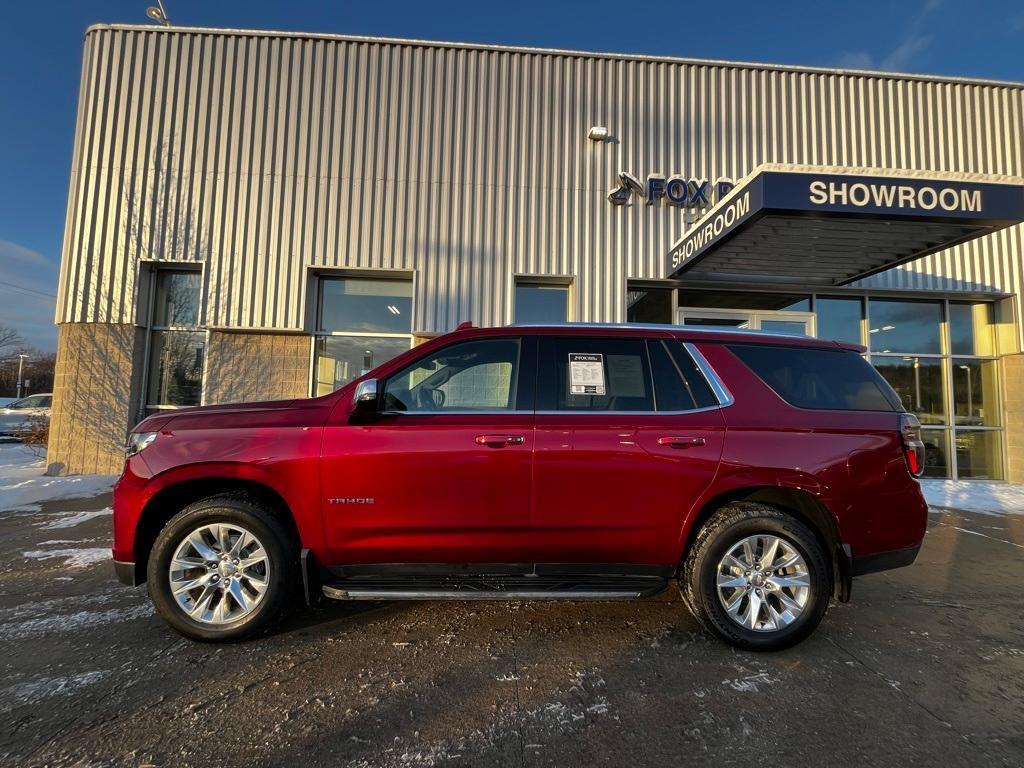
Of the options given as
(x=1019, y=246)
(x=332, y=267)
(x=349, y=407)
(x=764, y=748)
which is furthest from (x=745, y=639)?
(x=1019, y=246)

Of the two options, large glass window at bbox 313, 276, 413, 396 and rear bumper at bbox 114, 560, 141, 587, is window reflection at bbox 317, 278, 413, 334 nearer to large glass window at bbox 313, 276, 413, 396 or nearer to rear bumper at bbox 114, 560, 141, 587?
large glass window at bbox 313, 276, 413, 396

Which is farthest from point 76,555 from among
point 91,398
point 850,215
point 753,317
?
point 753,317

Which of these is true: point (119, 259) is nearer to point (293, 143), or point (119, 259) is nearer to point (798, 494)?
point (293, 143)

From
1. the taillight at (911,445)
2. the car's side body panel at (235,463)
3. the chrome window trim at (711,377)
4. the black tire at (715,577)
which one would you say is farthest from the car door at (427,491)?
the taillight at (911,445)

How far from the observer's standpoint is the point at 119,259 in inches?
340

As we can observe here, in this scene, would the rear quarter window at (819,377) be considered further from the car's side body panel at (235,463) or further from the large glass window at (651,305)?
the large glass window at (651,305)

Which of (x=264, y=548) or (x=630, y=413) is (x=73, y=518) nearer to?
(x=264, y=548)

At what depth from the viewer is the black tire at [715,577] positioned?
2914 millimetres

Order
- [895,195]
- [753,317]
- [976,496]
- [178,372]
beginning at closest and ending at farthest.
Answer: [895,195]
[976,496]
[178,372]
[753,317]

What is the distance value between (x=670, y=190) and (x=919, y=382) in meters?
6.18

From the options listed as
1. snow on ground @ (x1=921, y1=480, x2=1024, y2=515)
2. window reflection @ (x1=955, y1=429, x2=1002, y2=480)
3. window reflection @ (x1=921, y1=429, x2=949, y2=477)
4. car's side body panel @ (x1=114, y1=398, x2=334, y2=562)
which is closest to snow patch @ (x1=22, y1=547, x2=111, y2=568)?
car's side body panel @ (x1=114, y1=398, x2=334, y2=562)

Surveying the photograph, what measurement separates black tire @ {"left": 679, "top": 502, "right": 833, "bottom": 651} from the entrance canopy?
4276 millimetres

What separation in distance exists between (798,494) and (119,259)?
10575 millimetres

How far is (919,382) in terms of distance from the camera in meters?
9.78
